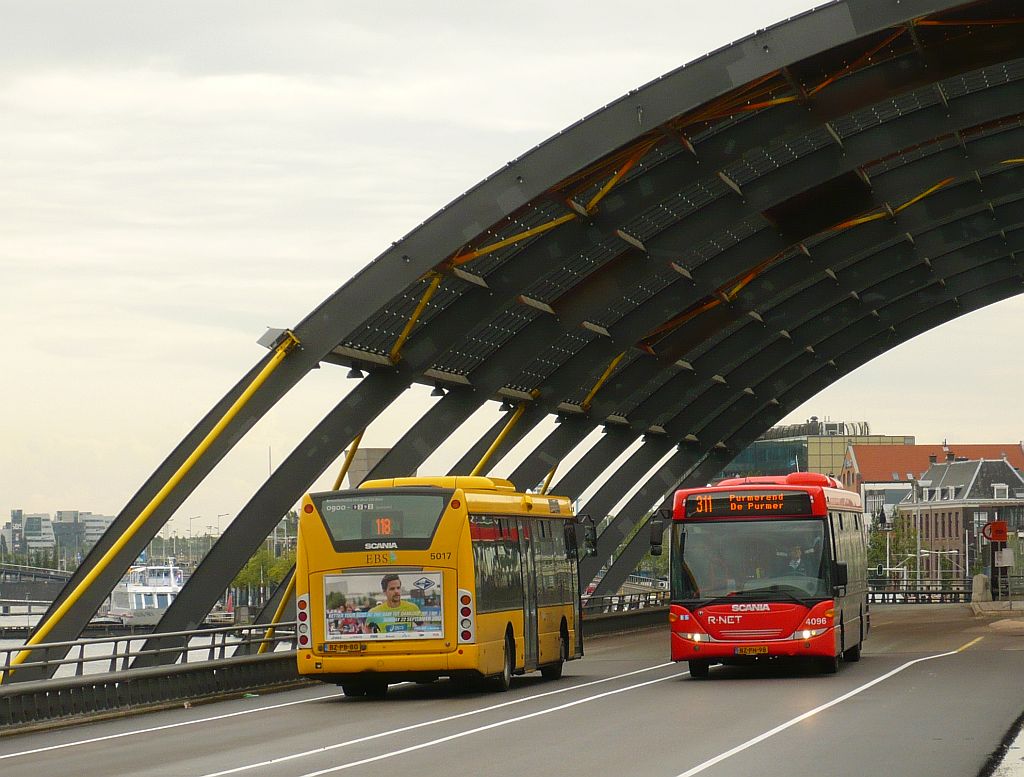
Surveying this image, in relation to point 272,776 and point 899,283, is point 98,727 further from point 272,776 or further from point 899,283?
point 899,283

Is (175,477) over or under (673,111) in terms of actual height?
under

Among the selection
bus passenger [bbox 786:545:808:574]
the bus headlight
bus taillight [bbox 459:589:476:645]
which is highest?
bus passenger [bbox 786:545:808:574]

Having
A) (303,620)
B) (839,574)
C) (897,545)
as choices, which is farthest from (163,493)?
(897,545)

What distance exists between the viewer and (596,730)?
57.6 ft

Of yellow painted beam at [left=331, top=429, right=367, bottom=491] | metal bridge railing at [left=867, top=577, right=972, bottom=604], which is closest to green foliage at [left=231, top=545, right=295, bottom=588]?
metal bridge railing at [left=867, top=577, right=972, bottom=604]

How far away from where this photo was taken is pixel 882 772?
13.1 metres

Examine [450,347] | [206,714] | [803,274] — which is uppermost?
[803,274]

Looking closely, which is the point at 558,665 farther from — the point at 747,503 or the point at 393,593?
the point at 393,593

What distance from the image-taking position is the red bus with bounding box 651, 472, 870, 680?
1004 inches

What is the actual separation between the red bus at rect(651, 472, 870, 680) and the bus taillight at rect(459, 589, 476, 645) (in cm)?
371

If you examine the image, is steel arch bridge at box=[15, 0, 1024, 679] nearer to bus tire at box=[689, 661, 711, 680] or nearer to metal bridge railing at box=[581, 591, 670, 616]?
metal bridge railing at box=[581, 591, 670, 616]

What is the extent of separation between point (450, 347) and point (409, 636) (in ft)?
34.0

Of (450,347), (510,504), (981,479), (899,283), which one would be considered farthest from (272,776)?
(981,479)

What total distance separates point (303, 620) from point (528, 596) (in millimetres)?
4334
